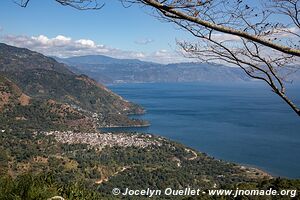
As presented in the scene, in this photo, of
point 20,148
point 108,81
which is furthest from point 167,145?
point 108,81

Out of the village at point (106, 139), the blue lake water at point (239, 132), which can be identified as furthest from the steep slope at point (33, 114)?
the blue lake water at point (239, 132)

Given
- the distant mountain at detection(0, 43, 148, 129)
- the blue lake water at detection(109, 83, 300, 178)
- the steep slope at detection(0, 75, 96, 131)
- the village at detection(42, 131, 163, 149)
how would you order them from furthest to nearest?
the distant mountain at detection(0, 43, 148, 129) < the steep slope at detection(0, 75, 96, 131) < the village at detection(42, 131, 163, 149) < the blue lake water at detection(109, 83, 300, 178)

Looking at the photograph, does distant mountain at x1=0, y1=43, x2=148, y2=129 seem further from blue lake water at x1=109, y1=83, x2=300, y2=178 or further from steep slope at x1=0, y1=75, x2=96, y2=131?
steep slope at x1=0, y1=75, x2=96, y2=131

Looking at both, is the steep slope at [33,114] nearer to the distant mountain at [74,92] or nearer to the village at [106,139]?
the village at [106,139]

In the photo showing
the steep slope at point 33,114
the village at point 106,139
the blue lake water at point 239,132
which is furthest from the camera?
the steep slope at point 33,114

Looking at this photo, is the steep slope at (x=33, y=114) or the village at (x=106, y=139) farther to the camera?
the steep slope at (x=33, y=114)

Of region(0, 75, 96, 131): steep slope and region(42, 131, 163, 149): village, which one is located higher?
region(0, 75, 96, 131): steep slope

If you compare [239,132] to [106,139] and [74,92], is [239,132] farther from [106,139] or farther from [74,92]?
[74,92]

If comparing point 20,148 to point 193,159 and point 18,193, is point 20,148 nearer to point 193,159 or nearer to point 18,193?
point 193,159

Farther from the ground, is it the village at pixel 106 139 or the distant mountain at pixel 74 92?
the distant mountain at pixel 74 92

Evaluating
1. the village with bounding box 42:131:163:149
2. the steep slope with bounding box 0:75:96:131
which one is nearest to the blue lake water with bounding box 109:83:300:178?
the village with bounding box 42:131:163:149

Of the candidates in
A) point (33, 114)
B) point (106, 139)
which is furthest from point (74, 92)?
point (106, 139)
